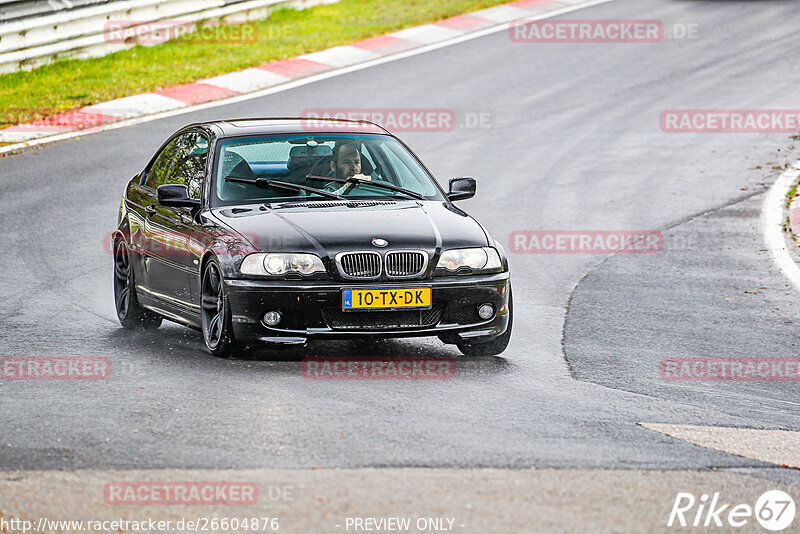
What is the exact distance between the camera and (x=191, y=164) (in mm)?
9719

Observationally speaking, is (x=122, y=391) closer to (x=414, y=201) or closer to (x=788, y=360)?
(x=414, y=201)

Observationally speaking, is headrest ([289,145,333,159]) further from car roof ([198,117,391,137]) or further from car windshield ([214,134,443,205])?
car roof ([198,117,391,137])


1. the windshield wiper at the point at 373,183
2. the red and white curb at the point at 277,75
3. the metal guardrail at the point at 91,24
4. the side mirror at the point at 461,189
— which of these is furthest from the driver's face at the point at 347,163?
the metal guardrail at the point at 91,24

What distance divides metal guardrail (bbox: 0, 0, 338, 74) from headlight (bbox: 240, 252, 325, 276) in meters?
15.2

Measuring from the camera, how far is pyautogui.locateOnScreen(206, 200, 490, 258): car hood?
8.24 metres

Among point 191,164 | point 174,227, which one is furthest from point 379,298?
point 191,164

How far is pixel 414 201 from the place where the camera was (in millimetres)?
9203

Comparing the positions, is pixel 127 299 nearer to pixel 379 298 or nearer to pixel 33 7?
pixel 379 298

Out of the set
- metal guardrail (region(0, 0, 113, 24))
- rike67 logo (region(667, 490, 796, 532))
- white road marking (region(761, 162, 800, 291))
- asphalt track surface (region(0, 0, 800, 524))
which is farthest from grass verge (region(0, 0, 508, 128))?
rike67 logo (region(667, 490, 796, 532))

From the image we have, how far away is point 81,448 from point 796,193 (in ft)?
38.7

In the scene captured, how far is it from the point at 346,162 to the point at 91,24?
15.5m

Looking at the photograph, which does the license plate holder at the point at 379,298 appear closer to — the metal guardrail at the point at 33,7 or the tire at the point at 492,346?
the tire at the point at 492,346

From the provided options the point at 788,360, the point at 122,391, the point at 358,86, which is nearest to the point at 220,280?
the point at 122,391

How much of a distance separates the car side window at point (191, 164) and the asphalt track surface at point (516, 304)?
113cm
